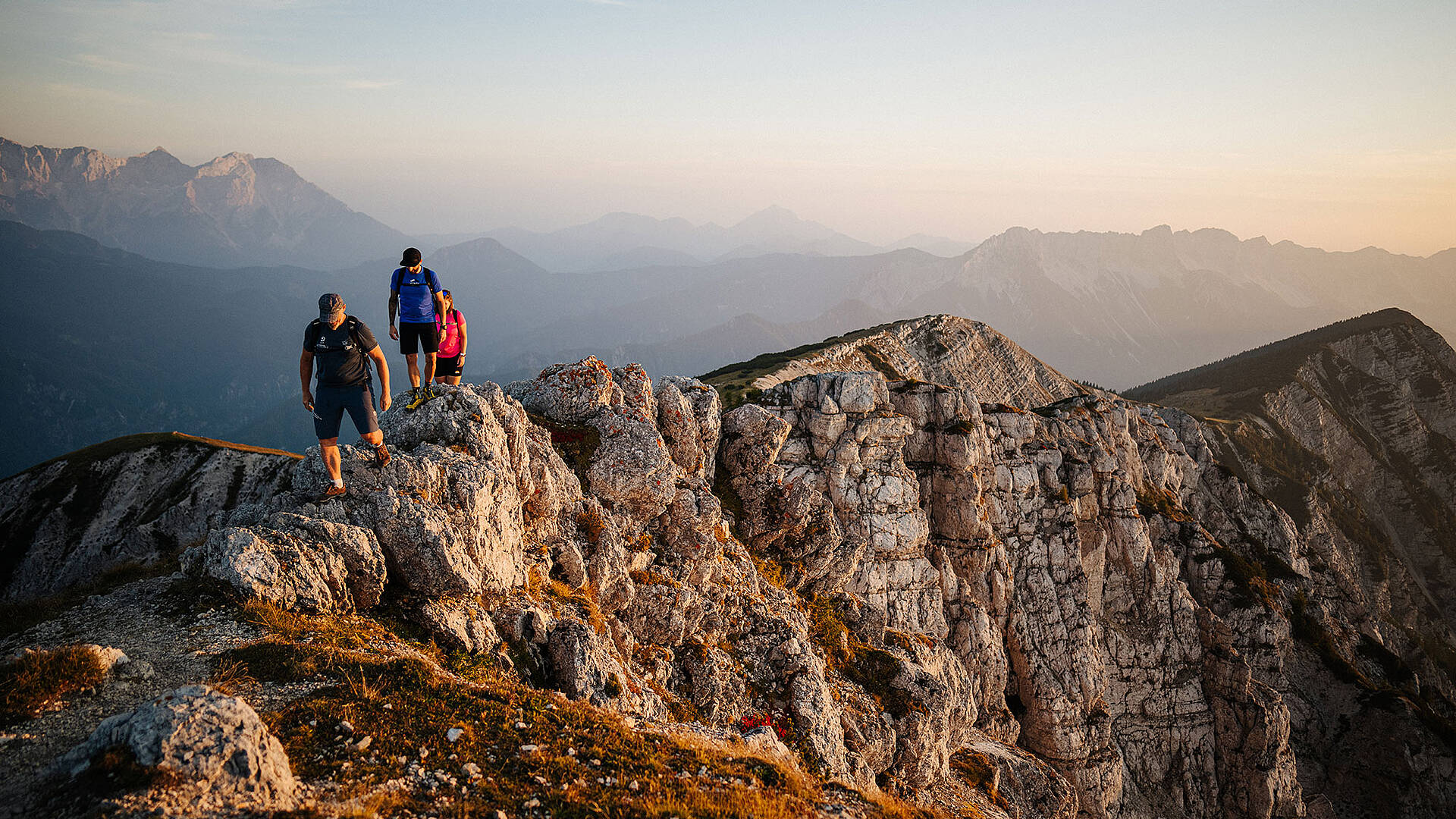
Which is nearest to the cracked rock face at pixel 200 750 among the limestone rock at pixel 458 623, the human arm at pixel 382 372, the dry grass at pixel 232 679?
the dry grass at pixel 232 679

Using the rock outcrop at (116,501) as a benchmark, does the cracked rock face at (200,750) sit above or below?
above

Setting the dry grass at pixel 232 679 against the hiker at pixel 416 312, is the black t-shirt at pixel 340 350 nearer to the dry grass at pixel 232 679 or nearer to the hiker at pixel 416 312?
the hiker at pixel 416 312

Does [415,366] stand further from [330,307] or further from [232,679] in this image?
[232,679]

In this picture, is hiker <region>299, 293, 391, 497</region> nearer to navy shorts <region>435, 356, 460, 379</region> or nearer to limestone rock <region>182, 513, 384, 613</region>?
limestone rock <region>182, 513, 384, 613</region>

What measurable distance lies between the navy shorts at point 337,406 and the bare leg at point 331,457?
0.13 m

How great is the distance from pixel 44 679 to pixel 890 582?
4333cm

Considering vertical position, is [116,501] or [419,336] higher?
[419,336]

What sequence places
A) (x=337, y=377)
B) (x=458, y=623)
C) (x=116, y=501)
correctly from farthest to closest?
(x=116, y=501) < (x=337, y=377) < (x=458, y=623)

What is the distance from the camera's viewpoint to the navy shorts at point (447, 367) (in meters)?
23.1

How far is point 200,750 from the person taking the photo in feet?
28.7

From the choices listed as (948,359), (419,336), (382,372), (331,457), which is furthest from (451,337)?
(948,359)

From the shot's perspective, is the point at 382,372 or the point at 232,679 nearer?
the point at 232,679

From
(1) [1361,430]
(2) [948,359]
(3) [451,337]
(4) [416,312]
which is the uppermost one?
(4) [416,312]

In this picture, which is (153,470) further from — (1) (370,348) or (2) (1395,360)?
(2) (1395,360)
